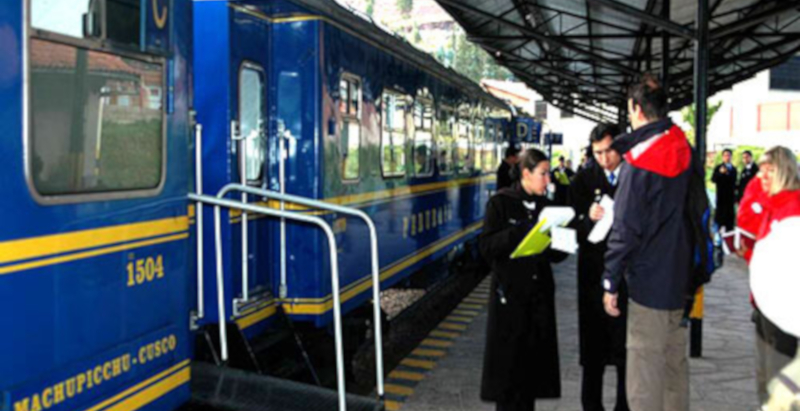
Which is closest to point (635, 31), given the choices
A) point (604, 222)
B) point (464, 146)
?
point (464, 146)

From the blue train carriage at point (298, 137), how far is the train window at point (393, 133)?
20 millimetres

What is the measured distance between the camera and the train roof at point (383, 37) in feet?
18.7

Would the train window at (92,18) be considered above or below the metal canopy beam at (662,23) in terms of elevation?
below

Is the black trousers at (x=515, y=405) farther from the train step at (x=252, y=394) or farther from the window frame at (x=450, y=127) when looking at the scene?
the window frame at (x=450, y=127)

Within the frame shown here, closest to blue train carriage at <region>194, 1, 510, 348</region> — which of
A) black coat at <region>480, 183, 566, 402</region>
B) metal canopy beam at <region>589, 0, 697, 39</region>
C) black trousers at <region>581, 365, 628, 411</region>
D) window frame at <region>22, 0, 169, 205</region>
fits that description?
window frame at <region>22, 0, 169, 205</region>

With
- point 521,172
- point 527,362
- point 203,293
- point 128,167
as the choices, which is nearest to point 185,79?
point 128,167

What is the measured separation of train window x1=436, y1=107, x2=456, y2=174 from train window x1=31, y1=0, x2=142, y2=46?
6.42 m

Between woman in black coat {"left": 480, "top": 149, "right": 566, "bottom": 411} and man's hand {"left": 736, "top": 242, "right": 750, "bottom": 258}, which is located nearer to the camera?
woman in black coat {"left": 480, "top": 149, "right": 566, "bottom": 411}

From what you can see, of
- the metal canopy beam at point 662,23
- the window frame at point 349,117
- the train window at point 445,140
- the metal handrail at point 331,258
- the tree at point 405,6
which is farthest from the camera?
the tree at point 405,6

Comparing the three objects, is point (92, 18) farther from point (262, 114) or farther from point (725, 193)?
point (725, 193)

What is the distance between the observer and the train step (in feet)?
12.9

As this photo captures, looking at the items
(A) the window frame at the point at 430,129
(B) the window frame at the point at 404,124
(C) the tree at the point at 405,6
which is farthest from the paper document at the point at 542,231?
(C) the tree at the point at 405,6

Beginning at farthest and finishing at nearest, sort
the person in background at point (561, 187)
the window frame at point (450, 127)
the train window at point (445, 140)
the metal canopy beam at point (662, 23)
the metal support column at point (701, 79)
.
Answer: the train window at point (445, 140) → the window frame at point (450, 127) → the metal canopy beam at point (662, 23) → the metal support column at point (701, 79) → the person in background at point (561, 187)

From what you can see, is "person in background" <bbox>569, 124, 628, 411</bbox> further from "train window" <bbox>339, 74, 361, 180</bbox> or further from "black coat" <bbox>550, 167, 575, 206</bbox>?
"train window" <bbox>339, 74, 361, 180</bbox>
